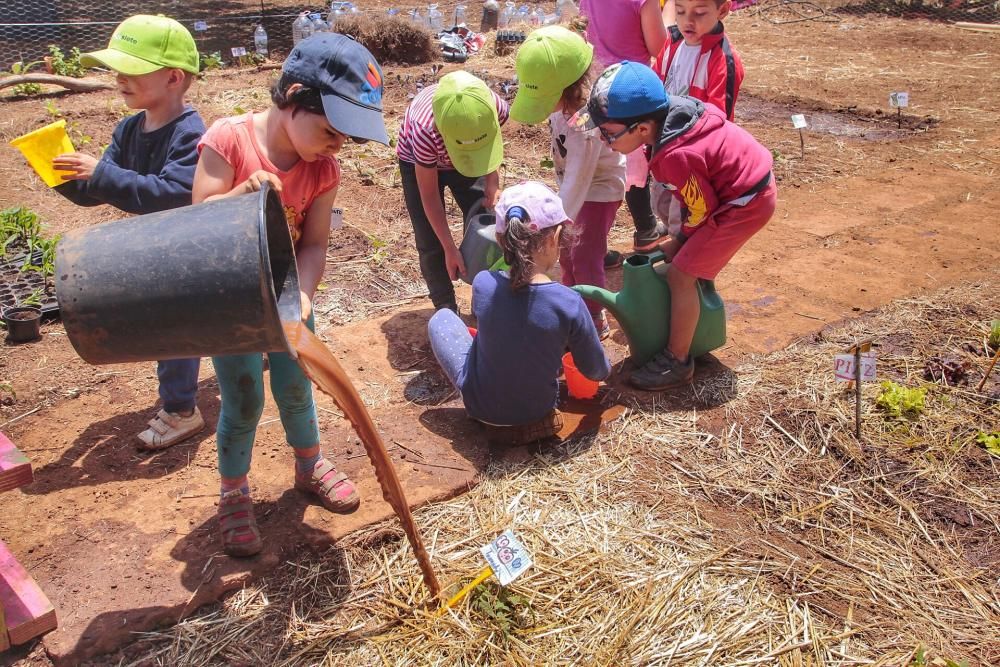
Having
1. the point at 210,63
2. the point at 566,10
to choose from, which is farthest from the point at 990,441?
the point at 566,10

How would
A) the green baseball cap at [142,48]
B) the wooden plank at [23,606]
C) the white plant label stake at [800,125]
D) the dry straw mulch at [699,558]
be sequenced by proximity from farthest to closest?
1. the white plant label stake at [800,125]
2. the green baseball cap at [142,48]
3. the dry straw mulch at [699,558]
4. the wooden plank at [23,606]

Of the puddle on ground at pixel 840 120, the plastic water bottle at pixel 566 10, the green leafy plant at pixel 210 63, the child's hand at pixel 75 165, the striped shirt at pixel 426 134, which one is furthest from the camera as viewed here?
the plastic water bottle at pixel 566 10

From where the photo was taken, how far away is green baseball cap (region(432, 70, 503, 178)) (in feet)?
10.7

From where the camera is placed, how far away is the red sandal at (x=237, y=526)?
8.82 feet

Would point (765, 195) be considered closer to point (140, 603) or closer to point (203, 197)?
point (203, 197)

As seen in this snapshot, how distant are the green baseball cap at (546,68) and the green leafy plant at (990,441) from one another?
224 centimetres

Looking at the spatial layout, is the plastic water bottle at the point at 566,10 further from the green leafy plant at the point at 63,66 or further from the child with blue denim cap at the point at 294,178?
the child with blue denim cap at the point at 294,178

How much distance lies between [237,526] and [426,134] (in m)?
1.87

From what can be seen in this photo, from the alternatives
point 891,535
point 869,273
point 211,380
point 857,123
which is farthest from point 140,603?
point 857,123

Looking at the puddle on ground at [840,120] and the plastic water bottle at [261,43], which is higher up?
the plastic water bottle at [261,43]

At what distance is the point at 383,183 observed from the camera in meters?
6.48

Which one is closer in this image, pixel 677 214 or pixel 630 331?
pixel 630 331

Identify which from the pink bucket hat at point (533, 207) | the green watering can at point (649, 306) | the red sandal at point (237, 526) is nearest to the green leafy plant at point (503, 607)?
the red sandal at point (237, 526)

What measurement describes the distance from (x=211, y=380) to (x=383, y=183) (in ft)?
9.95
